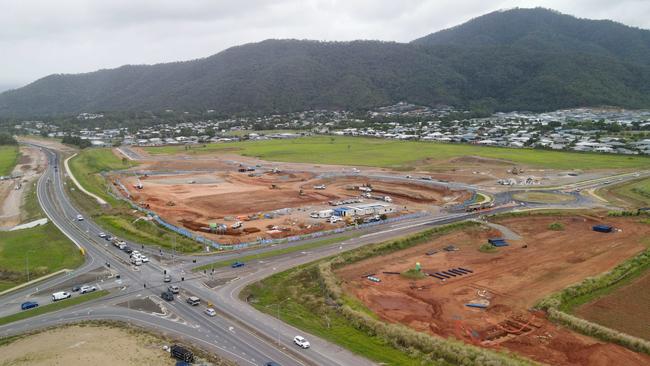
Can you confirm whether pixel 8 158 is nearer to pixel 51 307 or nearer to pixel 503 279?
pixel 51 307

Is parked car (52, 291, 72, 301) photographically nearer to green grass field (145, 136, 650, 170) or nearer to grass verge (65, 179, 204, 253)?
grass verge (65, 179, 204, 253)

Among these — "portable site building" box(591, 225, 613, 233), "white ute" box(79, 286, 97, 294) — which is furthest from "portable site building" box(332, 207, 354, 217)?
"white ute" box(79, 286, 97, 294)

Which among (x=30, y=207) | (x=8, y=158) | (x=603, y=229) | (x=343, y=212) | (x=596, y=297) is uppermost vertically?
(x=8, y=158)

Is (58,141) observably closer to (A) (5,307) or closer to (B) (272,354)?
(A) (5,307)

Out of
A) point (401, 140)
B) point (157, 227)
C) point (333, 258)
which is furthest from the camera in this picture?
point (401, 140)

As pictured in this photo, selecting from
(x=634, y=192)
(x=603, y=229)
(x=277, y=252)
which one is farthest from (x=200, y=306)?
(x=634, y=192)

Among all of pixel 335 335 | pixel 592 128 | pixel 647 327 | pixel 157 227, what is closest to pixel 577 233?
pixel 647 327
